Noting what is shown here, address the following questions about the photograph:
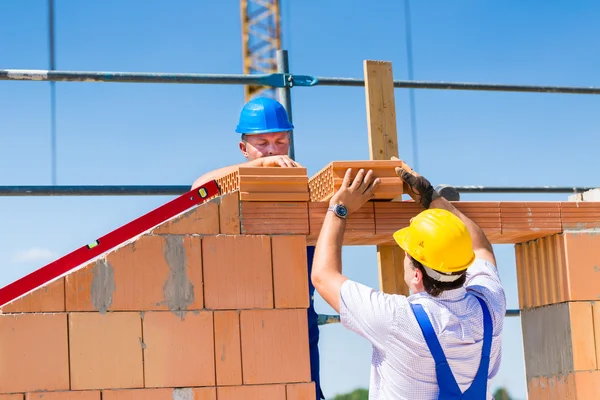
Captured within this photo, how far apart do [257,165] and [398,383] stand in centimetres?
151

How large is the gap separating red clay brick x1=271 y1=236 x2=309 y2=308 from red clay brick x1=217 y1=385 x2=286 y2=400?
1.27ft

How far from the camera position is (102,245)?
4059mm

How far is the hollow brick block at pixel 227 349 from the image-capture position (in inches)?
160

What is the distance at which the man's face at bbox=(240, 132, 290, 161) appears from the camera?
15.9 feet

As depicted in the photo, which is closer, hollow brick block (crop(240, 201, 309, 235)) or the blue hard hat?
hollow brick block (crop(240, 201, 309, 235))

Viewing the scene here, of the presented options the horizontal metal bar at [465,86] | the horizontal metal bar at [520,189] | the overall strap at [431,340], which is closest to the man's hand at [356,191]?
the overall strap at [431,340]

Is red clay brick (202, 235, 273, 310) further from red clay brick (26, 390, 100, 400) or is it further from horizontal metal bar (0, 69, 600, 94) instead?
horizontal metal bar (0, 69, 600, 94)

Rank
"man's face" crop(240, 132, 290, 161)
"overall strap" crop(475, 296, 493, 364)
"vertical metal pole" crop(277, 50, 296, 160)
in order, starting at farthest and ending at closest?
"vertical metal pole" crop(277, 50, 296, 160) < "man's face" crop(240, 132, 290, 161) < "overall strap" crop(475, 296, 493, 364)

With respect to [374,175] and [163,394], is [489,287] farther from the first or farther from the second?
[163,394]

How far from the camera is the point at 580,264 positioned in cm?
480

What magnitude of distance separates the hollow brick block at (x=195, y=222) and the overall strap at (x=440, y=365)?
49.7 inches

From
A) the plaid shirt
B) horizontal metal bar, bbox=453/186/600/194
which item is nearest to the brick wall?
the plaid shirt

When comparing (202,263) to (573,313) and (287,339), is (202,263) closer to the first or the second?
(287,339)

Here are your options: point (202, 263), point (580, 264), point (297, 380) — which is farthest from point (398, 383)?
point (580, 264)
